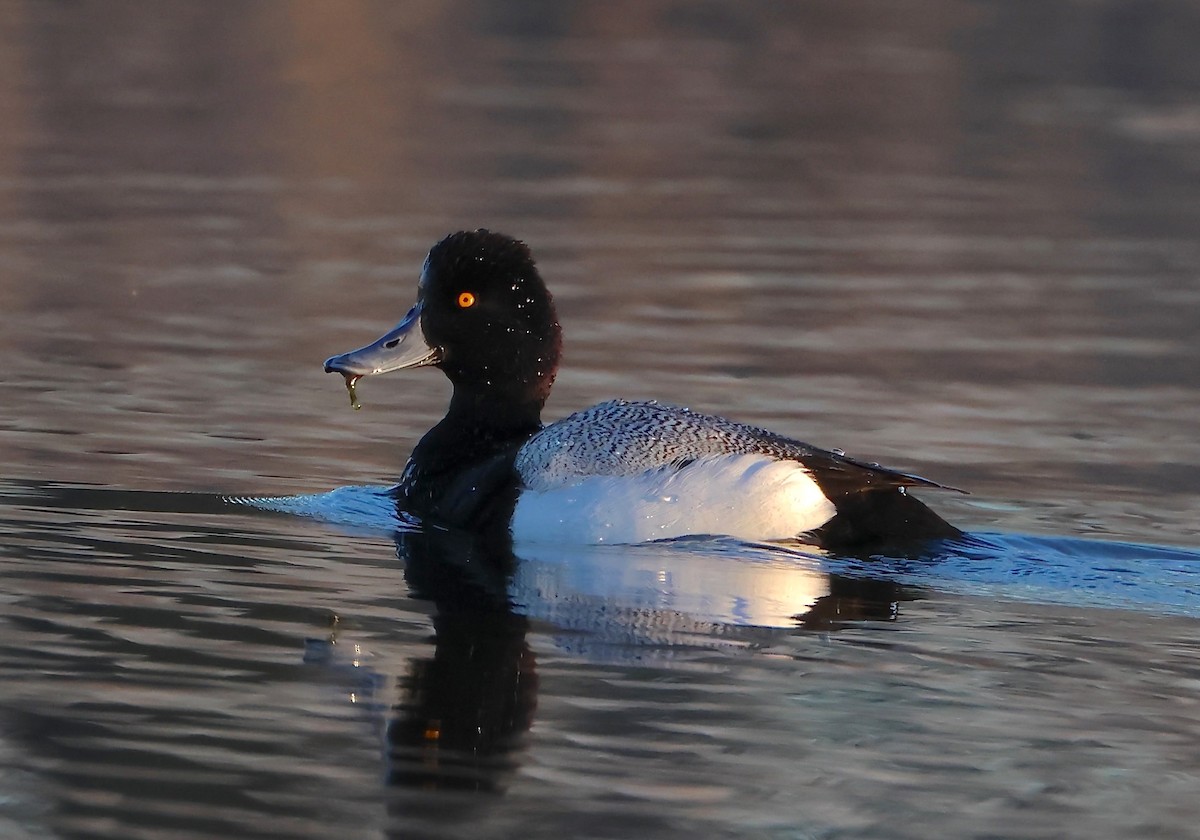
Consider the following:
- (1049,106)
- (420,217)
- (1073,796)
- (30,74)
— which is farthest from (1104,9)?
(1073,796)

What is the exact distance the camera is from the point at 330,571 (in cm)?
740

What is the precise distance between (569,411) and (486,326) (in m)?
1.48

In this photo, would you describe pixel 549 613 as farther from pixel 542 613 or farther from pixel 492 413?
pixel 492 413

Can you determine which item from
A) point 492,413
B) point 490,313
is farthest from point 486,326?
point 492,413

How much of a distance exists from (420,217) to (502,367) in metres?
7.02

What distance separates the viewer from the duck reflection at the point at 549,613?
18.1 feet

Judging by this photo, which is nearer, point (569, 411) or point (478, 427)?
point (478, 427)

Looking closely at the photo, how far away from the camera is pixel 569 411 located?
10.2m

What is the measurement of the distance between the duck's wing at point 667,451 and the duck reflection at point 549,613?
279 millimetres

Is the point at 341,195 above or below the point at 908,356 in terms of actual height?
above

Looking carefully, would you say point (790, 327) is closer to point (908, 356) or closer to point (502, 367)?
point (908, 356)

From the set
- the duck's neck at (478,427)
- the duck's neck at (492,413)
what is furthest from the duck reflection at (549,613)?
the duck's neck at (492,413)

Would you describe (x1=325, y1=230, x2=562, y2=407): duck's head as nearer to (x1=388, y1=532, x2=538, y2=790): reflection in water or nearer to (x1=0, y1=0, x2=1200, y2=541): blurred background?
(x1=0, y1=0, x2=1200, y2=541): blurred background

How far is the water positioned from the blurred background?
58 mm
